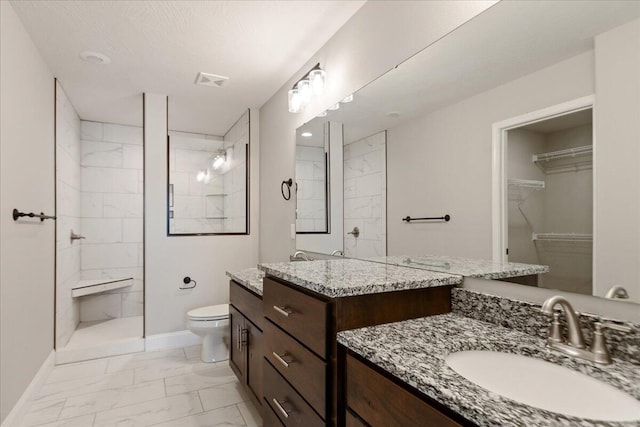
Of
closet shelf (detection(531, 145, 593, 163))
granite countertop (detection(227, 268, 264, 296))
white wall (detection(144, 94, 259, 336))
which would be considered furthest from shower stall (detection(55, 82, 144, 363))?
closet shelf (detection(531, 145, 593, 163))

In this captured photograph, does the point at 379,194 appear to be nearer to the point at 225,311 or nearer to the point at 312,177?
the point at 312,177

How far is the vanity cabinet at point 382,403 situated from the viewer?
2.38 feet

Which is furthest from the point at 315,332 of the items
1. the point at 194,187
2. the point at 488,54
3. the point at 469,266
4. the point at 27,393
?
the point at 194,187

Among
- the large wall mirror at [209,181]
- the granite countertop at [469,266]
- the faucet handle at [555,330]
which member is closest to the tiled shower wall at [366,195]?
the granite countertop at [469,266]

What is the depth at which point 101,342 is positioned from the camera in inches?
121

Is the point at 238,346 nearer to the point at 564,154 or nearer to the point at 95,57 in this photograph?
the point at 564,154

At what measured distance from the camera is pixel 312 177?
8.16ft

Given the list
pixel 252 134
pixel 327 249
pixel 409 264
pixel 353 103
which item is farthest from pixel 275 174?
pixel 409 264

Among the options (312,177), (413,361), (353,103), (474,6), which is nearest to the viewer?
(413,361)

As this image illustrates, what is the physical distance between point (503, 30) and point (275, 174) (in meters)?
2.28

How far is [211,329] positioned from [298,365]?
1692 mm

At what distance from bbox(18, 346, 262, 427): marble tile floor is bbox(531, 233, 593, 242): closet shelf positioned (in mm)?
1801

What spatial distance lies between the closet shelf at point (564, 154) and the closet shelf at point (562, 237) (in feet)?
0.73

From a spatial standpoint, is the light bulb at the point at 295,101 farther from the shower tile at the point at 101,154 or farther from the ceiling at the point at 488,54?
the shower tile at the point at 101,154
